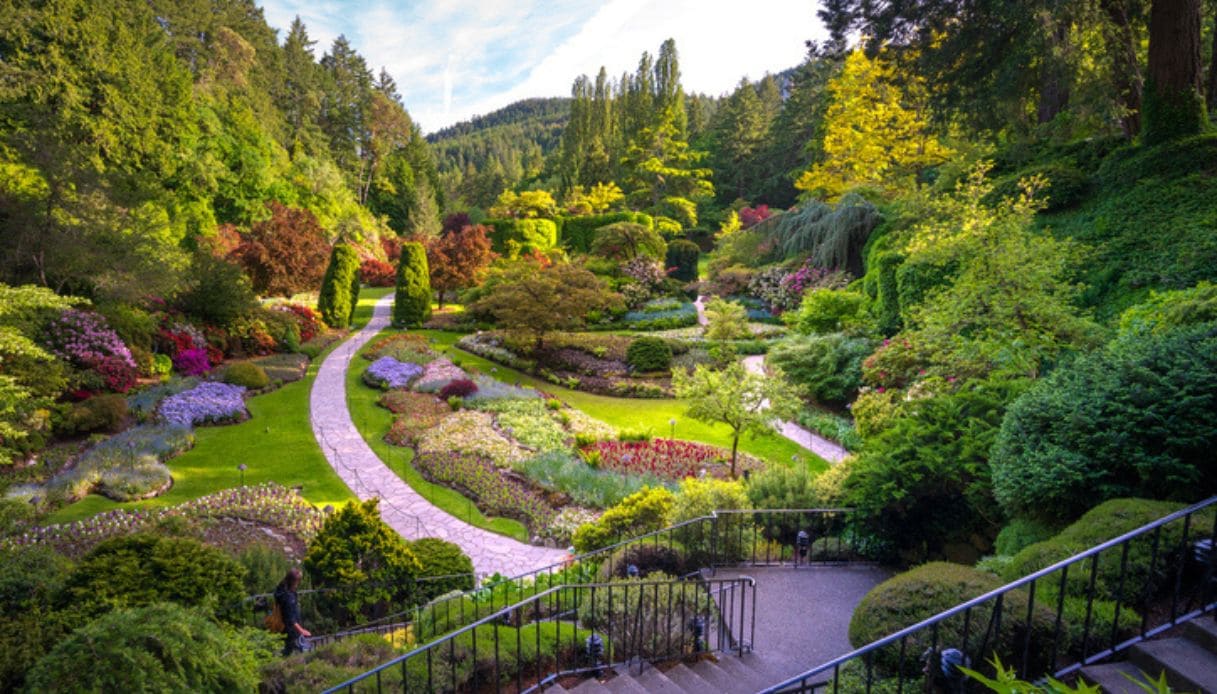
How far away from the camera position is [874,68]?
2717cm

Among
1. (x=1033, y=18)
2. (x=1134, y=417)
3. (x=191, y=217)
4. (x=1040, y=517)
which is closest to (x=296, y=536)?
(x=1040, y=517)

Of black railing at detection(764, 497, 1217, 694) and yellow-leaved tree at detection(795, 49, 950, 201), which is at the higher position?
yellow-leaved tree at detection(795, 49, 950, 201)

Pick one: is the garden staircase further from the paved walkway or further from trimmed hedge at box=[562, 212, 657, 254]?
trimmed hedge at box=[562, 212, 657, 254]

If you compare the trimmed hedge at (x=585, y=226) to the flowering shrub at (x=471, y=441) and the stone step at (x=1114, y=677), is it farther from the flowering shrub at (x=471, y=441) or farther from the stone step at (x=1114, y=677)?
the stone step at (x=1114, y=677)

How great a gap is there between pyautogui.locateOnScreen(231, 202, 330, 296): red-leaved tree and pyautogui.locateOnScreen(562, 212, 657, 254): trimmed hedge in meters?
17.5

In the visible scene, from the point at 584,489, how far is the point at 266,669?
24.5 feet

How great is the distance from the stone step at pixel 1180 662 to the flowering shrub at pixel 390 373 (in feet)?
57.0

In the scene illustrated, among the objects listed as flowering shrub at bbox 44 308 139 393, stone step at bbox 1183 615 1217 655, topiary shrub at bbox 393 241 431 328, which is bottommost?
stone step at bbox 1183 615 1217 655

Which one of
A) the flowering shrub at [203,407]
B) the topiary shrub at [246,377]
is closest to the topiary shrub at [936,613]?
the flowering shrub at [203,407]

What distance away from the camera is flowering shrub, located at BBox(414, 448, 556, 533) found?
1097 centimetres

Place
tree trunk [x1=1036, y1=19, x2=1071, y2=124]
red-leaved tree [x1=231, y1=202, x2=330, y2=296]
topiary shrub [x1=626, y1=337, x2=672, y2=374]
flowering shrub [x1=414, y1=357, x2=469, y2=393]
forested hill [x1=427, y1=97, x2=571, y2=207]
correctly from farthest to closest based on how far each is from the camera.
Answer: forested hill [x1=427, y1=97, x2=571, y2=207], red-leaved tree [x1=231, y1=202, x2=330, y2=296], topiary shrub [x1=626, y1=337, x2=672, y2=374], flowering shrub [x1=414, y1=357, x2=469, y2=393], tree trunk [x1=1036, y1=19, x2=1071, y2=124]

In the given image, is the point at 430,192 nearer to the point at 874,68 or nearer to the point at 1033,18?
the point at 874,68

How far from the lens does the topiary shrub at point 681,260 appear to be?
3678 centimetres

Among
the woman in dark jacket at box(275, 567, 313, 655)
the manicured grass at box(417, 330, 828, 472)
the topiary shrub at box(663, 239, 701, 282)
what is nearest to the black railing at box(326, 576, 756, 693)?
the woman in dark jacket at box(275, 567, 313, 655)
